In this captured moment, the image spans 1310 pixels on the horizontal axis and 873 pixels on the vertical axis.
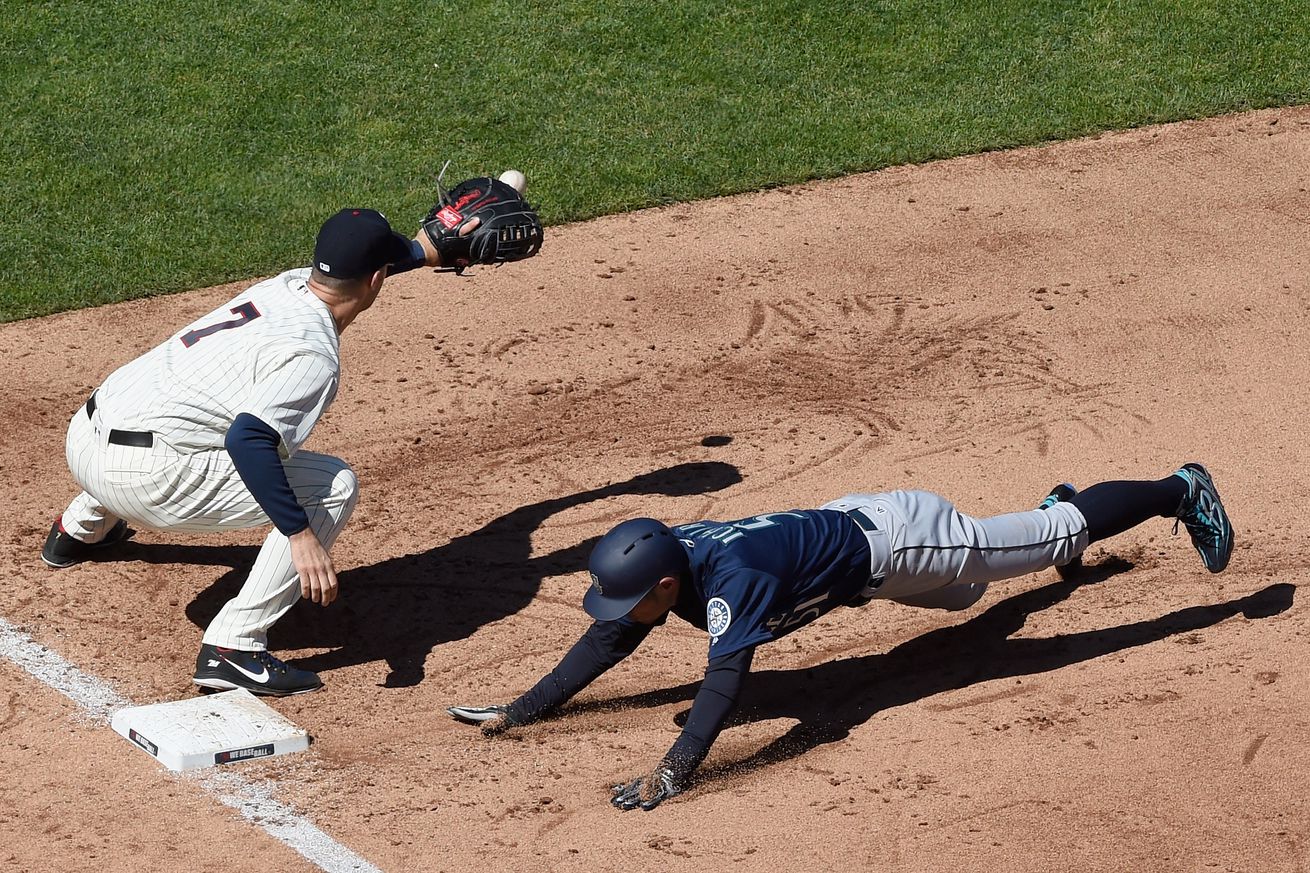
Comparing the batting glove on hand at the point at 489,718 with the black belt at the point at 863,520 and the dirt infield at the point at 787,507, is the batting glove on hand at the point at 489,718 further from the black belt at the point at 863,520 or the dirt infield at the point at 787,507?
the black belt at the point at 863,520

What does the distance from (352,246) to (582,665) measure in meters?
1.48

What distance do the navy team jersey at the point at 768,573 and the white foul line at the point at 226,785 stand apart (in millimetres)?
1156

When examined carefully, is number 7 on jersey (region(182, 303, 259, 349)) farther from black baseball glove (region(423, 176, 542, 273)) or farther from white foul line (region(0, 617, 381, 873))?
white foul line (region(0, 617, 381, 873))

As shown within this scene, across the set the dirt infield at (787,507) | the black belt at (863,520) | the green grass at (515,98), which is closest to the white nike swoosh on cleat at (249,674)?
the dirt infield at (787,507)

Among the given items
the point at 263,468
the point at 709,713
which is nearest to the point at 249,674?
the point at 263,468

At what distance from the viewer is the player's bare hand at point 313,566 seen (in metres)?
4.98

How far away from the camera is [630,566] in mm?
4594

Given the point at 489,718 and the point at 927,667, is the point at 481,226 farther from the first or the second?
the point at 927,667

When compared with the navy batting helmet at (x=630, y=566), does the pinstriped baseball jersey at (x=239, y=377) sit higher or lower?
higher

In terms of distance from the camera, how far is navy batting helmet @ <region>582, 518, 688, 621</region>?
4.60 metres

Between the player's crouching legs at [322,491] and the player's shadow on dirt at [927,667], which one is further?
the player's crouching legs at [322,491]

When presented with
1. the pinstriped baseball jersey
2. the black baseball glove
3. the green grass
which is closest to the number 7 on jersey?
the pinstriped baseball jersey

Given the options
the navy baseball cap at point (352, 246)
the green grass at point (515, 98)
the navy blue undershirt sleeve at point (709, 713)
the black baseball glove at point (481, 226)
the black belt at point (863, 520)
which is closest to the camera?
the navy blue undershirt sleeve at point (709, 713)

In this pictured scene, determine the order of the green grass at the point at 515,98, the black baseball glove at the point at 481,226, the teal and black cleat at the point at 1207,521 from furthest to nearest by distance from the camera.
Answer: the green grass at the point at 515,98
the black baseball glove at the point at 481,226
the teal and black cleat at the point at 1207,521
